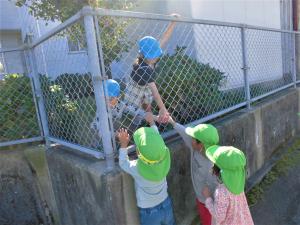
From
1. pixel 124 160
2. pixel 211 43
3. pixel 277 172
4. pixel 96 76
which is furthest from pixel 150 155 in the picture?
pixel 211 43

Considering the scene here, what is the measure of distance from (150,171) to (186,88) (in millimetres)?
1455

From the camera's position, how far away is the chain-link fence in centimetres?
216

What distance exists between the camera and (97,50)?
2064 millimetres

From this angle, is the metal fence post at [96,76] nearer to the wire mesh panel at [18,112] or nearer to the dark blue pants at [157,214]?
the dark blue pants at [157,214]

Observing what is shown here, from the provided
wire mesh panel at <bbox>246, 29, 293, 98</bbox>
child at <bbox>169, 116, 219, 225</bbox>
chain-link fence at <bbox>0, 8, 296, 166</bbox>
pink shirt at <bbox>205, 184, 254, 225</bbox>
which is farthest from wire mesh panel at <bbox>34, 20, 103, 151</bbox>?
wire mesh panel at <bbox>246, 29, 293, 98</bbox>

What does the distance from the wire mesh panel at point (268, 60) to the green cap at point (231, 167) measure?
232 centimetres

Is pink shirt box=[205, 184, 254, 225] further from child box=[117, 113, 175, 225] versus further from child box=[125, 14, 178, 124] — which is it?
child box=[125, 14, 178, 124]

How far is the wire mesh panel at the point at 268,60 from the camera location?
14.5 ft

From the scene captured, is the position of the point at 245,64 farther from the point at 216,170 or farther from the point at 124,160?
the point at 124,160

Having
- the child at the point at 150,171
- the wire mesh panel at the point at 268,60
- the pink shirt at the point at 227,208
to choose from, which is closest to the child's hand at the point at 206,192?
the pink shirt at the point at 227,208

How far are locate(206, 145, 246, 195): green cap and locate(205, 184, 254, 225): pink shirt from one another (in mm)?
98

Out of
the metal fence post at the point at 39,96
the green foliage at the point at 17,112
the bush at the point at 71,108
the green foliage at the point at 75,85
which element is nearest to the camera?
the green foliage at the point at 75,85

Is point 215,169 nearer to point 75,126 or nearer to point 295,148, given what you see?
point 75,126

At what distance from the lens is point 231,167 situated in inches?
→ 76.1
